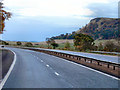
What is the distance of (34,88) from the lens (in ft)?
30.2

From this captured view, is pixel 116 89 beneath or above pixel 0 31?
beneath

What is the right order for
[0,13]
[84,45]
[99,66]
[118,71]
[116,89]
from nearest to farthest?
1. [116,89]
2. [118,71]
3. [99,66]
4. [0,13]
5. [84,45]

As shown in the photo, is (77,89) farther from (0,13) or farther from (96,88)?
(0,13)

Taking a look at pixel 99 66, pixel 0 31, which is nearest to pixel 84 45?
pixel 0 31

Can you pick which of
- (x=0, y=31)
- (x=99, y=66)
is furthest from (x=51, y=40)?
(x=99, y=66)

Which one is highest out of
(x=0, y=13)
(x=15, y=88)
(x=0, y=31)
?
(x=0, y=13)

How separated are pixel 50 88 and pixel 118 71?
5.31m

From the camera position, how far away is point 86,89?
29.1ft

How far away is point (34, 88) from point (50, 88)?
2.32 feet

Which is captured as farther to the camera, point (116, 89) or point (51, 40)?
point (51, 40)

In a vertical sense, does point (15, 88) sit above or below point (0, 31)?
below

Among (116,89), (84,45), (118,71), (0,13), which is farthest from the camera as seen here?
(84,45)

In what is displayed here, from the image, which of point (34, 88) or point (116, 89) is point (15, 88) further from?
point (116, 89)

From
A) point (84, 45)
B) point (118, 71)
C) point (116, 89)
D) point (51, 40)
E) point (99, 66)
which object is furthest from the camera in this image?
point (51, 40)
